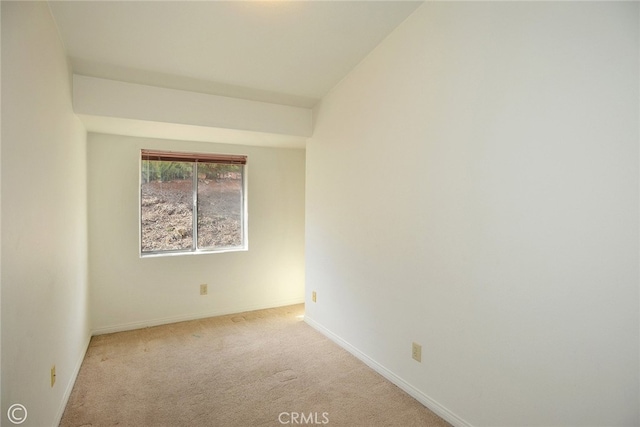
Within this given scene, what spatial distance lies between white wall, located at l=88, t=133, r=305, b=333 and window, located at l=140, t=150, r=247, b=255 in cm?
11

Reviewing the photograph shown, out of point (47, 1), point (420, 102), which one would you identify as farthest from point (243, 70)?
point (420, 102)

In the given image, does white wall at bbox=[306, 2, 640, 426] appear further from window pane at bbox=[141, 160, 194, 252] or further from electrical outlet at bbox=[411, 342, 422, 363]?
window pane at bbox=[141, 160, 194, 252]

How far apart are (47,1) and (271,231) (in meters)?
2.79

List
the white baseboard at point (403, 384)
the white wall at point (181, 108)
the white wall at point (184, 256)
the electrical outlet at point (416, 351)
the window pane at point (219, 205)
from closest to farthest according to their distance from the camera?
A: the white baseboard at point (403, 384) < the electrical outlet at point (416, 351) < the white wall at point (181, 108) < the white wall at point (184, 256) < the window pane at point (219, 205)

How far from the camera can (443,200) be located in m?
1.96

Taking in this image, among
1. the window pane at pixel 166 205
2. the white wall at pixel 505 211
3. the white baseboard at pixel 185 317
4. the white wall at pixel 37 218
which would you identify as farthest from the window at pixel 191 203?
the white wall at pixel 505 211

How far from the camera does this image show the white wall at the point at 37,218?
1205 mm

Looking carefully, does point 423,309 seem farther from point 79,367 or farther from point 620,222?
point 79,367

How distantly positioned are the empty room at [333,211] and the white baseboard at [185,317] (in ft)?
0.08

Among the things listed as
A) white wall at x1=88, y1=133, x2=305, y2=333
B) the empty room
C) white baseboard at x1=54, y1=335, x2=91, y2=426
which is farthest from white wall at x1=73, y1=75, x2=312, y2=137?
white baseboard at x1=54, y1=335, x2=91, y2=426

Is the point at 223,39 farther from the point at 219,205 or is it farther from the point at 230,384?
the point at 230,384

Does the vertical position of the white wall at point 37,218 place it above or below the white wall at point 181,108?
below

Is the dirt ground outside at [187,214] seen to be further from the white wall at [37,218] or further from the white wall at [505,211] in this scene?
the white wall at [505,211]

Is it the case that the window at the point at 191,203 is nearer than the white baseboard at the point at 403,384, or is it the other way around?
the white baseboard at the point at 403,384
